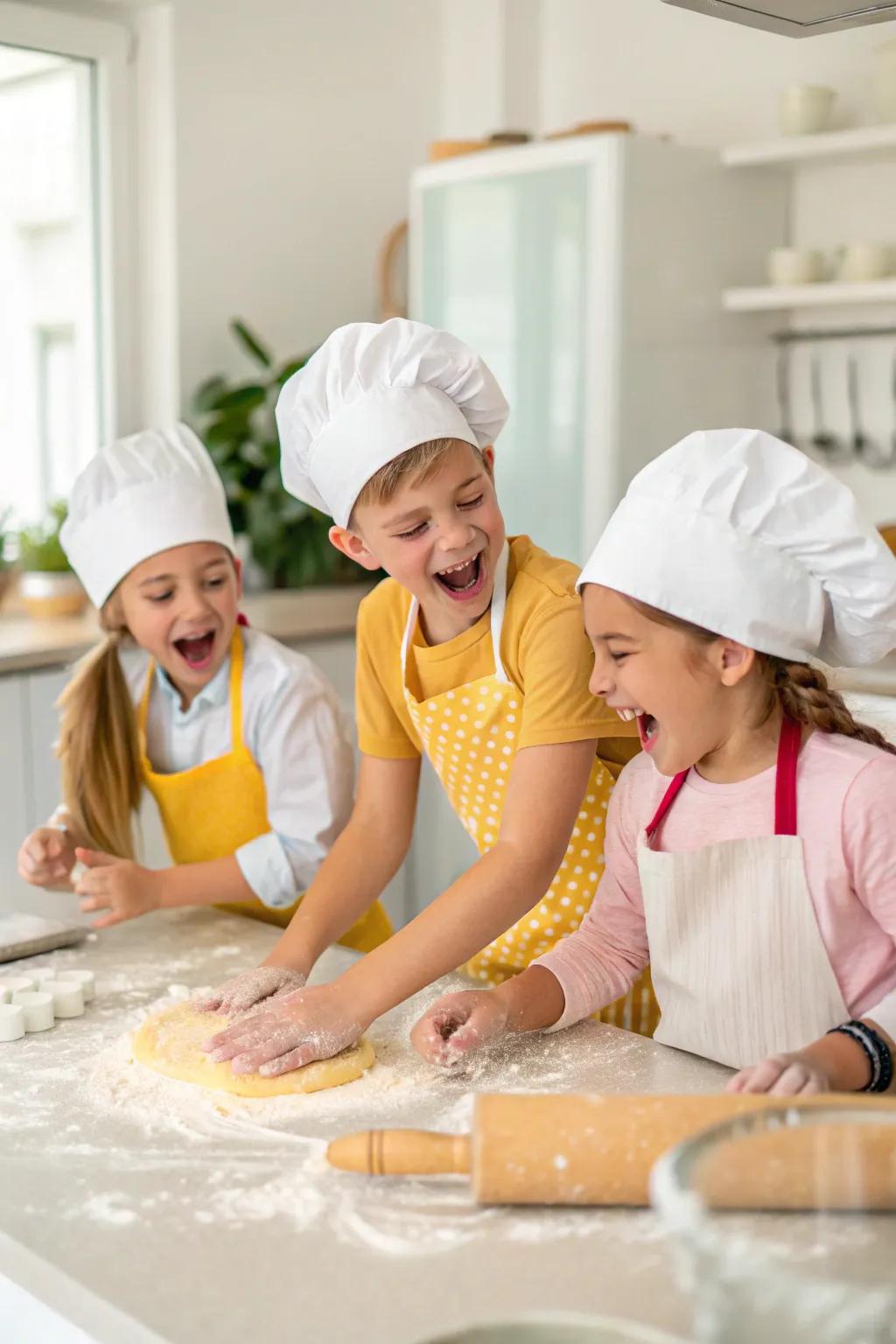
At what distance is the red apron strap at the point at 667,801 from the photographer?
1198mm

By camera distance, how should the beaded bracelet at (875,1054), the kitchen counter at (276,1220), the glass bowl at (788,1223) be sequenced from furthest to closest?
the beaded bracelet at (875,1054), the kitchen counter at (276,1220), the glass bowl at (788,1223)

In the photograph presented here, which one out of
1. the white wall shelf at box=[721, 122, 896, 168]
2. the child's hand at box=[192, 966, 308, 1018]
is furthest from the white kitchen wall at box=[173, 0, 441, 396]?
the child's hand at box=[192, 966, 308, 1018]

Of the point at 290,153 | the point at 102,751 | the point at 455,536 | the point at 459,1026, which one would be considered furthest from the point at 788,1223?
the point at 290,153

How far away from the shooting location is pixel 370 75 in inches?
135

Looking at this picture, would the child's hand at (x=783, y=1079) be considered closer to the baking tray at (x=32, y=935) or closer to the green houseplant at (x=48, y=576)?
the baking tray at (x=32, y=935)

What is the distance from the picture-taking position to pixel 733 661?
112cm

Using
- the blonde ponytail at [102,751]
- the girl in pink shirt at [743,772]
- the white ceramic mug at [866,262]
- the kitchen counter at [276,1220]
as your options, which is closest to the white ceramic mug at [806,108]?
the white ceramic mug at [866,262]

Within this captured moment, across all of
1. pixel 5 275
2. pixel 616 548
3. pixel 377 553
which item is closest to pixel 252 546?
pixel 5 275

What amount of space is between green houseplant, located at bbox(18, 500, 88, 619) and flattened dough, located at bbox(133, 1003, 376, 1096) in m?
2.00

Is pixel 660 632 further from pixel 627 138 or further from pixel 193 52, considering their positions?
pixel 193 52

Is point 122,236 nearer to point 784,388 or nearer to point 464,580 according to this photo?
point 784,388

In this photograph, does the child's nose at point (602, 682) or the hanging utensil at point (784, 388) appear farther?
the hanging utensil at point (784, 388)

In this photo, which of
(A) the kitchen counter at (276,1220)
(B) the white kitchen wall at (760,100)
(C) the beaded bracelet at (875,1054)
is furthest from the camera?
(B) the white kitchen wall at (760,100)

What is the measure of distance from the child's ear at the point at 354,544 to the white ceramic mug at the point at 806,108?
1.92 metres
